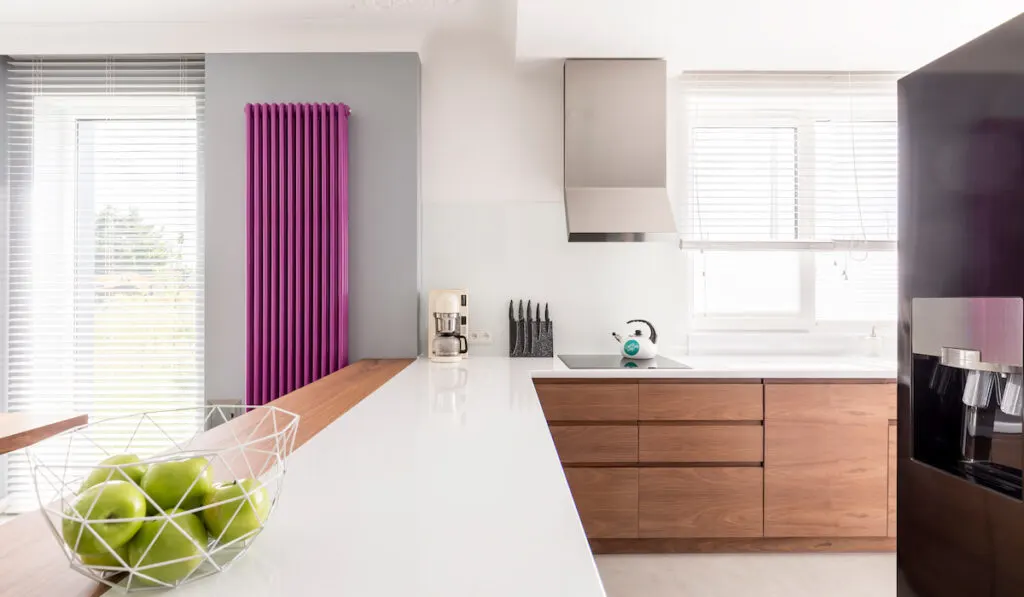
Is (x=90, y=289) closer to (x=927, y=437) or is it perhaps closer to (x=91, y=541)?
(x=91, y=541)

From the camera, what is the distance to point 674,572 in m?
2.52

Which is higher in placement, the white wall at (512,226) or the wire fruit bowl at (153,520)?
the white wall at (512,226)

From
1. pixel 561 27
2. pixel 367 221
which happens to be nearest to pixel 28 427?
pixel 367 221

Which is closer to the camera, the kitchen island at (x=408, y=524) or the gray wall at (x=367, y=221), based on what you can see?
the kitchen island at (x=408, y=524)

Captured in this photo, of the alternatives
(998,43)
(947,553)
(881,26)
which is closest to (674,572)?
(947,553)

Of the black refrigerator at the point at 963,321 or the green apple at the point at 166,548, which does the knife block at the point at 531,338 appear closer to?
the black refrigerator at the point at 963,321

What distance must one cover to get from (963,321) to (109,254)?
148 inches

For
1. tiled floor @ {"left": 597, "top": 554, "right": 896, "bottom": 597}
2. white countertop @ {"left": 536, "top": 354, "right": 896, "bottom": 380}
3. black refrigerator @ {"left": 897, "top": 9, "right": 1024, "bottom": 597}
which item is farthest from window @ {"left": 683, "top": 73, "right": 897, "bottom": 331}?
black refrigerator @ {"left": 897, "top": 9, "right": 1024, "bottom": 597}

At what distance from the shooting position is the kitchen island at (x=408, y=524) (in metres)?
0.59

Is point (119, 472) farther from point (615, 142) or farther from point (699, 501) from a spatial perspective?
point (615, 142)

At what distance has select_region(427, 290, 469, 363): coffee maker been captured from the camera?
2936mm

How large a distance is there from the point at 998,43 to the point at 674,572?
216cm

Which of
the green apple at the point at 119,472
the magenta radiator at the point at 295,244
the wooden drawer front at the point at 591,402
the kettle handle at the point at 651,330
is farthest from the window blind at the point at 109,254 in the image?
the green apple at the point at 119,472

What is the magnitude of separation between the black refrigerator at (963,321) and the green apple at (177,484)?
138 centimetres
